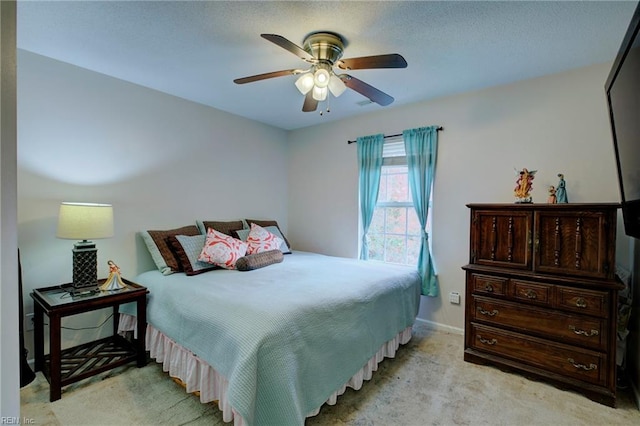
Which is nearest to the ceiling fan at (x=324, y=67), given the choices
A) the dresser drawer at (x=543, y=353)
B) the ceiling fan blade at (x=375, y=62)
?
the ceiling fan blade at (x=375, y=62)

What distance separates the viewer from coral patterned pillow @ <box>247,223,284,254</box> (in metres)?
3.15

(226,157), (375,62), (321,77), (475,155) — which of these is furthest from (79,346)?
(475,155)

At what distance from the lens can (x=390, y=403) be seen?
1.94 m

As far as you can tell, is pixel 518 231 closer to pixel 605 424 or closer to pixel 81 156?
pixel 605 424

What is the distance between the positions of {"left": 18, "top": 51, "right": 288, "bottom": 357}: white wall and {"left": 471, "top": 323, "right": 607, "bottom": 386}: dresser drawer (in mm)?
2927

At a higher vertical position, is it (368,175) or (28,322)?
(368,175)

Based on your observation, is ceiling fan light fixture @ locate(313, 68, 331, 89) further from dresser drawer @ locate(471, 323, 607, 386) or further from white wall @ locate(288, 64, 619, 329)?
dresser drawer @ locate(471, 323, 607, 386)

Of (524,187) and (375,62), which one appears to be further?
(524,187)

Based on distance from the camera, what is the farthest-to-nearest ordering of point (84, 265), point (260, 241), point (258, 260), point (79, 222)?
point (260, 241), point (258, 260), point (84, 265), point (79, 222)

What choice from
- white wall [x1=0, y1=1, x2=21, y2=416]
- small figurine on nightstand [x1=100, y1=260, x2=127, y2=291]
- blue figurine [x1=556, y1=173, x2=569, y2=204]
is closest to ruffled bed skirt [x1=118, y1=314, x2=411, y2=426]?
small figurine on nightstand [x1=100, y1=260, x2=127, y2=291]

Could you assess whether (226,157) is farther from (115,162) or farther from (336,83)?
(336,83)

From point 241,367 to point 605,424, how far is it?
7.06 feet

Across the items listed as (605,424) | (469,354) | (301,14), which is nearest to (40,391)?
(301,14)

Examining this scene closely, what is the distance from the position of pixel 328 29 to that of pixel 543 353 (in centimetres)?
272
